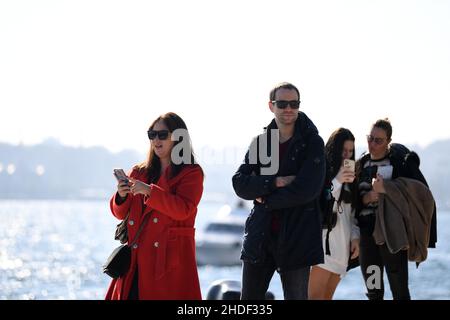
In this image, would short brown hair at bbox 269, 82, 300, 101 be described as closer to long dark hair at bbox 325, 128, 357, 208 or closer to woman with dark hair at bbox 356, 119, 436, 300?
long dark hair at bbox 325, 128, 357, 208

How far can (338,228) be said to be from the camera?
27.2 ft

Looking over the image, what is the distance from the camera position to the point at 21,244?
365 ft

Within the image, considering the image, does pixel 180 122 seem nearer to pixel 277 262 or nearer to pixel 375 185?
pixel 277 262

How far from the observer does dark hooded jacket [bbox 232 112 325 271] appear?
6566mm

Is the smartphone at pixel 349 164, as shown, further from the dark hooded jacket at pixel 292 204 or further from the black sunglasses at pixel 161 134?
the black sunglasses at pixel 161 134

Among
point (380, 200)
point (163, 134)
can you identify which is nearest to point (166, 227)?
point (163, 134)

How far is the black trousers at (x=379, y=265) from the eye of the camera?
810 centimetres

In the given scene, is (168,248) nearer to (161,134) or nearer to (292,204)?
(161,134)

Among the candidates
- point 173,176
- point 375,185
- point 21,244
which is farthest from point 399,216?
point 21,244

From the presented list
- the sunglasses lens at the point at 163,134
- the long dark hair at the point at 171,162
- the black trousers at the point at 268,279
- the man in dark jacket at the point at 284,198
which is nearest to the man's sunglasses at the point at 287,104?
the man in dark jacket at the point at 284,198

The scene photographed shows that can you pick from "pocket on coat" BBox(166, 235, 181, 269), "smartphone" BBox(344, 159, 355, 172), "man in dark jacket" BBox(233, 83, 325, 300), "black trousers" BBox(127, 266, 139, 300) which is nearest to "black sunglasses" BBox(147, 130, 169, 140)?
"man in dark jacket" BBox(233, 83, 325, 300)

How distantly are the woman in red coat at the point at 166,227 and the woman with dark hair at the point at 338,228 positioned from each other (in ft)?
5.71
